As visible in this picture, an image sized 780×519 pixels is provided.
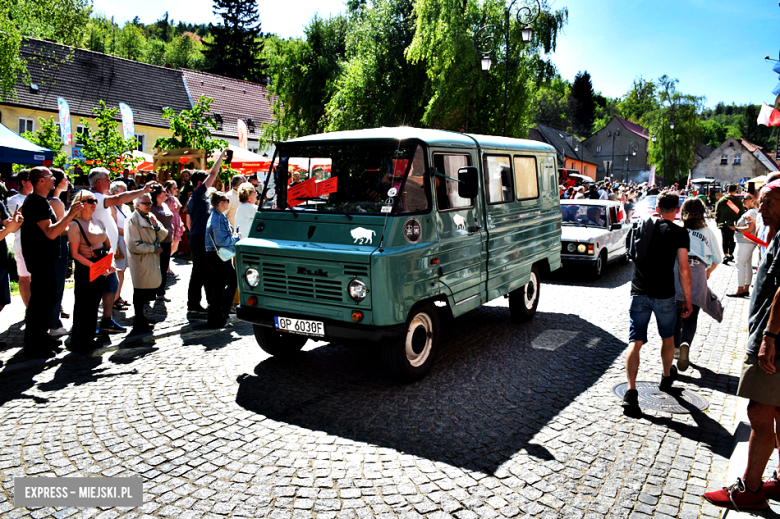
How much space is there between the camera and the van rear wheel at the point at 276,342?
6.46 meters

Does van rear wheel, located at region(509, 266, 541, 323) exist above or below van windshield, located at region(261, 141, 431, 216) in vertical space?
below

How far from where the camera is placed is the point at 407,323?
5.64 metres

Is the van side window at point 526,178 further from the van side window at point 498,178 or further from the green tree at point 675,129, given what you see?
the green tree at point 675,129

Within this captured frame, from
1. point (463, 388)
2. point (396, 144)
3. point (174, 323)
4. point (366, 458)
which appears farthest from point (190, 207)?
point (366, 458)

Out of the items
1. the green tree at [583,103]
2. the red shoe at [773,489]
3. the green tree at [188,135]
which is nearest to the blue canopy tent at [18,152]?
the green tree at [188,135]

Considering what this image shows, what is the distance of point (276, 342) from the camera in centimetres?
659

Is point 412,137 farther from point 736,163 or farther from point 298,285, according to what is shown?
point 736,163

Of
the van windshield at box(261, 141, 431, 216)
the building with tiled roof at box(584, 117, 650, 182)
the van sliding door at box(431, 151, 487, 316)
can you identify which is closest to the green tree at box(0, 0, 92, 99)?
the van windshield at box(261, 141, 431, 216)

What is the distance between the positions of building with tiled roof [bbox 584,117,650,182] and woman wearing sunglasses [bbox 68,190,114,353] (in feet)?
303

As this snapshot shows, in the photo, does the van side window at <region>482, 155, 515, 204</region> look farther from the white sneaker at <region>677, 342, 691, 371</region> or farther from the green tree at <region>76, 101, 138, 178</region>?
the green tree at <region>76, 101, 138, 178</region>

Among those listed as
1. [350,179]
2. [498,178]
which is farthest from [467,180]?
[498,178]

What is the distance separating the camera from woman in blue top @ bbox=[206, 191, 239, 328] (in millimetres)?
8070

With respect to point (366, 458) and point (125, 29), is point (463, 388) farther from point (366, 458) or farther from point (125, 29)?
point (125, 29)

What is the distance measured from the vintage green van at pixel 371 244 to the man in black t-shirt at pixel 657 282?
5.99 ft
